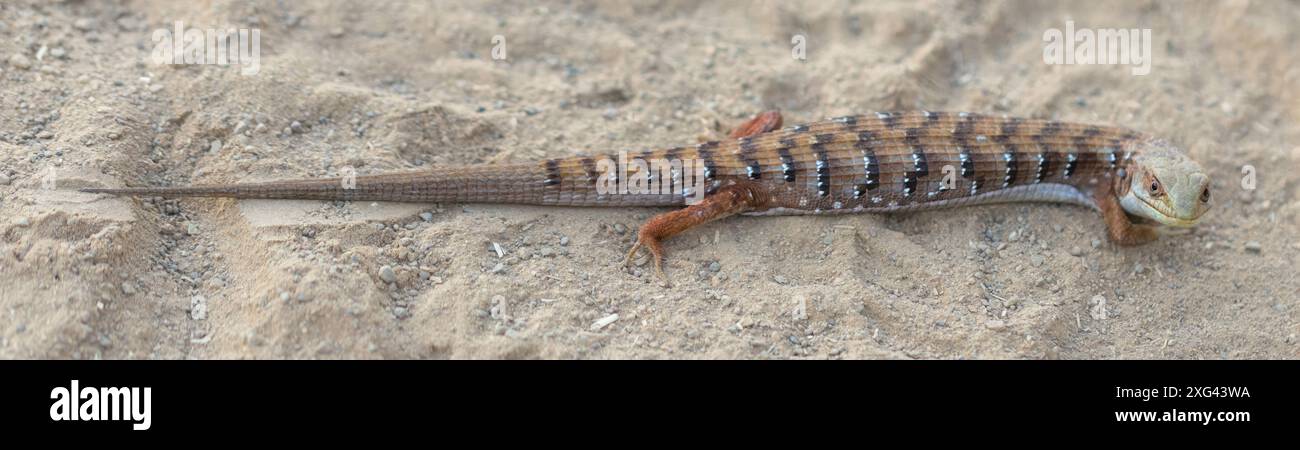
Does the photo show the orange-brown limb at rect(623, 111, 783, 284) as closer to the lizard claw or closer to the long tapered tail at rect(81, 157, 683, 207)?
Answer: the lizard claw

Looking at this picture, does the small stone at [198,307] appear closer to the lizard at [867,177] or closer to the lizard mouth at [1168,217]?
the lizard at [867,177]

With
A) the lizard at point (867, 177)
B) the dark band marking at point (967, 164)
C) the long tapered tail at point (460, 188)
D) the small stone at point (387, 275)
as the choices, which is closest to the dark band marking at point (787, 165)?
the lizard at point (867, 177)

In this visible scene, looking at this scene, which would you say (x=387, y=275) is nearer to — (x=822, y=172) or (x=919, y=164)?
(x=822, y=172)

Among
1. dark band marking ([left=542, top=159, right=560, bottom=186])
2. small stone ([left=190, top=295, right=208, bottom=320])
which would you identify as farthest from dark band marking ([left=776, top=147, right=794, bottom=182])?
small stone ([left=190, top=295, right=208, bottom=320])

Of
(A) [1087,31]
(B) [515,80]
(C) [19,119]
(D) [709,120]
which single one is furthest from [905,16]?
(C) [19,119]

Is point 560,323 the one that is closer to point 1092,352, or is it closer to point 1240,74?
point 1092,352
